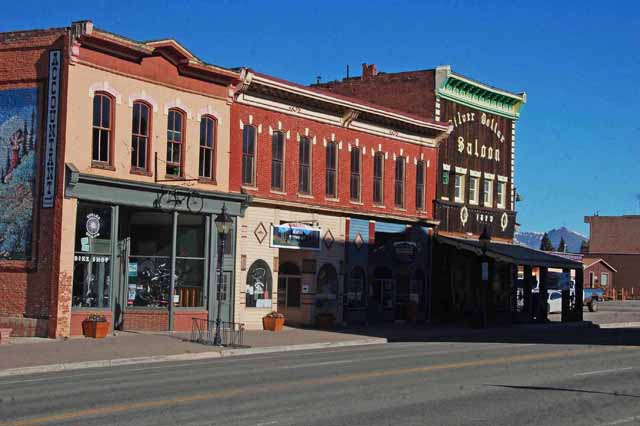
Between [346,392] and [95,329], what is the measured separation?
1532 centimetres

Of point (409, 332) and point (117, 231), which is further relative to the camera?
point (409, 332)

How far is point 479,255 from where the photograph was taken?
4697 cm

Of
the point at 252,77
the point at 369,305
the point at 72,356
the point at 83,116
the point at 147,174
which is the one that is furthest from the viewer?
the point at 369,305

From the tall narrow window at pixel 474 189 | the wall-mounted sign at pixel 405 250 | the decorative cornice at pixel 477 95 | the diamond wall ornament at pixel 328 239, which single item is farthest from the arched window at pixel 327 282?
the tall narrow window at pixel 474 189

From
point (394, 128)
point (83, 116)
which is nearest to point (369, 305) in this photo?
point (394, 128)

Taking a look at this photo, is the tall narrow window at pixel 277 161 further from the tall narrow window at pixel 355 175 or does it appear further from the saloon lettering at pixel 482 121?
the saloon lettering at pixel 482 121

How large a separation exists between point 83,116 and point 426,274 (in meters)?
20.4

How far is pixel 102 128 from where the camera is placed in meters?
31.3

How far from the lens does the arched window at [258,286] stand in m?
36.9

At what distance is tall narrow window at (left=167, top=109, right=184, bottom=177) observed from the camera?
110 ft

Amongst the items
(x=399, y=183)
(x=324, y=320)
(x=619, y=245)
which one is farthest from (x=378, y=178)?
(x=619, y=245)

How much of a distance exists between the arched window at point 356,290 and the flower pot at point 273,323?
5404 mm

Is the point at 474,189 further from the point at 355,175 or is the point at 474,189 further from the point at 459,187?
the point at 355,175

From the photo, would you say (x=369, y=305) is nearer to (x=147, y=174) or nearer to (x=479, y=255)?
Answer: (x=479, y=255)
